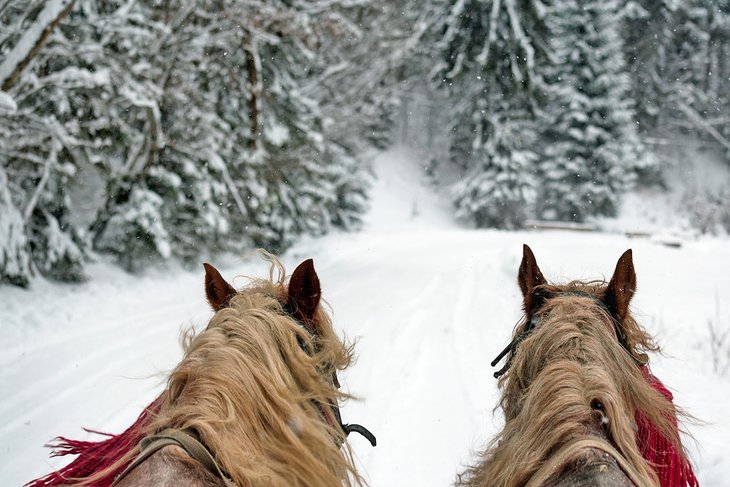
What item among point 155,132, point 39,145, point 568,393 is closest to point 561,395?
point 568,393

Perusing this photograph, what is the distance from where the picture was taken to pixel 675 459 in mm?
1555

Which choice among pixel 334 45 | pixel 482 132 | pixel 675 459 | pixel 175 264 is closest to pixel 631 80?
pixel 482 132

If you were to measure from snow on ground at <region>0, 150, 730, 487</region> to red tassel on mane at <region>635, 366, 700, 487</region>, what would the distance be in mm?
316

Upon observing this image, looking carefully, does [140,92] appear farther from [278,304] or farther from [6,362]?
[278,304]

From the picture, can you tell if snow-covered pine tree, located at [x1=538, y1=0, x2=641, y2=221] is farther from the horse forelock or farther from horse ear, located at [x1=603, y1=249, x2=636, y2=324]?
the horse forelock

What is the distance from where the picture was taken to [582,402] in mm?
1312

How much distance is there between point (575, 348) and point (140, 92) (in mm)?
7164

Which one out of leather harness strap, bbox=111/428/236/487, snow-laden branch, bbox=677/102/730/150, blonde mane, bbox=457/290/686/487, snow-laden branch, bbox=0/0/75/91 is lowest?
snow-laden branch, bbox=677/102/730/150

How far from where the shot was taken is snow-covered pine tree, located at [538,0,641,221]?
23469mm

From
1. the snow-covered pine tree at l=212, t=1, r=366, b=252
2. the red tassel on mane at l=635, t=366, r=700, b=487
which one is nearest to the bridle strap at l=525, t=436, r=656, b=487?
the red tassel on mane at l=635, t=366, r=700, b=487

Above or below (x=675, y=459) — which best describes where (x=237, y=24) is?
above

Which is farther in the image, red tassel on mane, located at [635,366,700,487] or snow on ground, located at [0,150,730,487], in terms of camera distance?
snow on ground, located at [0,150,730,487]

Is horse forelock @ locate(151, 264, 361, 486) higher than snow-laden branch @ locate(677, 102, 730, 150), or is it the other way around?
horse forelock @ locate(151, 264, 361, 486)

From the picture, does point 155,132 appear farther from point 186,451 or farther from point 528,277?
point 186,451
